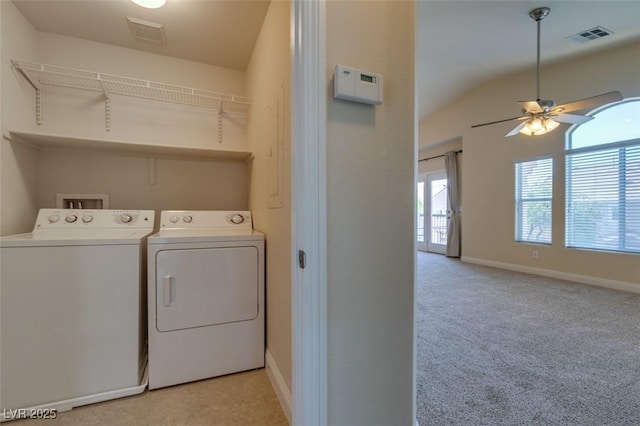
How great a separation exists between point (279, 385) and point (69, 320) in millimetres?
1207

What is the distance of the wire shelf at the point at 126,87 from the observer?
207 centimetres

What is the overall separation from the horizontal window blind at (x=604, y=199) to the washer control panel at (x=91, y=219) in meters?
5.34

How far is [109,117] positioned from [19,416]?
214 cm

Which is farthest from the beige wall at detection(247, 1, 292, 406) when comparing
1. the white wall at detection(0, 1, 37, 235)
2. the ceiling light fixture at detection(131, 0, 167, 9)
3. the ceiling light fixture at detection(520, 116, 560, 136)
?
the ceiling light fixture at detection(520, 116, 560, 136)

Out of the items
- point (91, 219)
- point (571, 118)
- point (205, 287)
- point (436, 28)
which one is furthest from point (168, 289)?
point (571, 118)

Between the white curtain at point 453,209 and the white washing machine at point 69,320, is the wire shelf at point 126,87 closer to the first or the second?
the white washing machine at point 69,320

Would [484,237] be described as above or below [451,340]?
above

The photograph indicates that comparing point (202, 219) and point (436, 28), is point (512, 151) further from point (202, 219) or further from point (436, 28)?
point (202, 219)

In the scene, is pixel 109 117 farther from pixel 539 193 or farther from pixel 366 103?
pixel 539 193

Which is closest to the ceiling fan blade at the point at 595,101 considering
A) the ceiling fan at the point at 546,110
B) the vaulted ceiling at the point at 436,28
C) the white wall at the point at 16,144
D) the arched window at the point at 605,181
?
the ceiling fan at the point at 546,110

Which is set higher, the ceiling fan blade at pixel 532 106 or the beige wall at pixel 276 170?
the ceiling fan blade at pixel 532 106

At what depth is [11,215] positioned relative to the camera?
5.96 ft

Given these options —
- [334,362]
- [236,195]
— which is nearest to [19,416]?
[334,362]

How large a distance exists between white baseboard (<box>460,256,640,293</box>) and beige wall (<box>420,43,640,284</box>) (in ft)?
0.16
